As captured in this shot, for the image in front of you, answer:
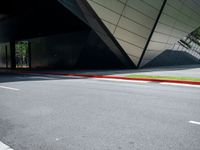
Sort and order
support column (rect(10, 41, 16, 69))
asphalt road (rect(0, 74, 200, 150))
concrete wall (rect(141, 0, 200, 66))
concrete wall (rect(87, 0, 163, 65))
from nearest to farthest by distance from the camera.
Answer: asphalt road (rect(0, 74, 200, 150)) < concrete wall (rect(87, 0, 163, 65)) < concrete wall (rect(141, 0, 200, 66)) < support column (rect(10, 41, 16, 69))

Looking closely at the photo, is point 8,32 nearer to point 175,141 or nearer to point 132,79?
point 132,79

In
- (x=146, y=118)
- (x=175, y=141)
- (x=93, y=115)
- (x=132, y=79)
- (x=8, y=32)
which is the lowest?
(x=8, y=32)

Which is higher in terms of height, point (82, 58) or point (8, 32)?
point (82, 58)

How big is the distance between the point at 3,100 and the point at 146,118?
4.96 m

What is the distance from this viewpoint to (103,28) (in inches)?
785

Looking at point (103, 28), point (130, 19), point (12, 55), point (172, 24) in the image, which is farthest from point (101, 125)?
point (12, 55)

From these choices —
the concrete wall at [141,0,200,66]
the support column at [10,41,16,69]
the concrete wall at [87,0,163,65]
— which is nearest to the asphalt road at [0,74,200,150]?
the concrete wall at [87,0,163,65]

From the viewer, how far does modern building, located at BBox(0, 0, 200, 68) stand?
19797mm

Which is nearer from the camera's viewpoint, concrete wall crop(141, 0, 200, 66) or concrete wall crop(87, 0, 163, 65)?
concrete wall crop(87, 0, 163, 65)

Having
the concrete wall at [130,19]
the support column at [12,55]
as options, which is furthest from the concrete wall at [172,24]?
the support column at [12,55]

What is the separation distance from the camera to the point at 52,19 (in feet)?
86.6

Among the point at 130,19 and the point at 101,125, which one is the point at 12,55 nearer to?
the point at 130,19

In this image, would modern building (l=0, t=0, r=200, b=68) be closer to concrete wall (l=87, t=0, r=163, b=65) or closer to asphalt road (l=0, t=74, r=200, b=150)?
concrete wall (l=87, t=0, r=163, b=65)

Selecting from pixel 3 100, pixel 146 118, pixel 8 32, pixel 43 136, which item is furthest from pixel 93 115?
pixel 8 32
